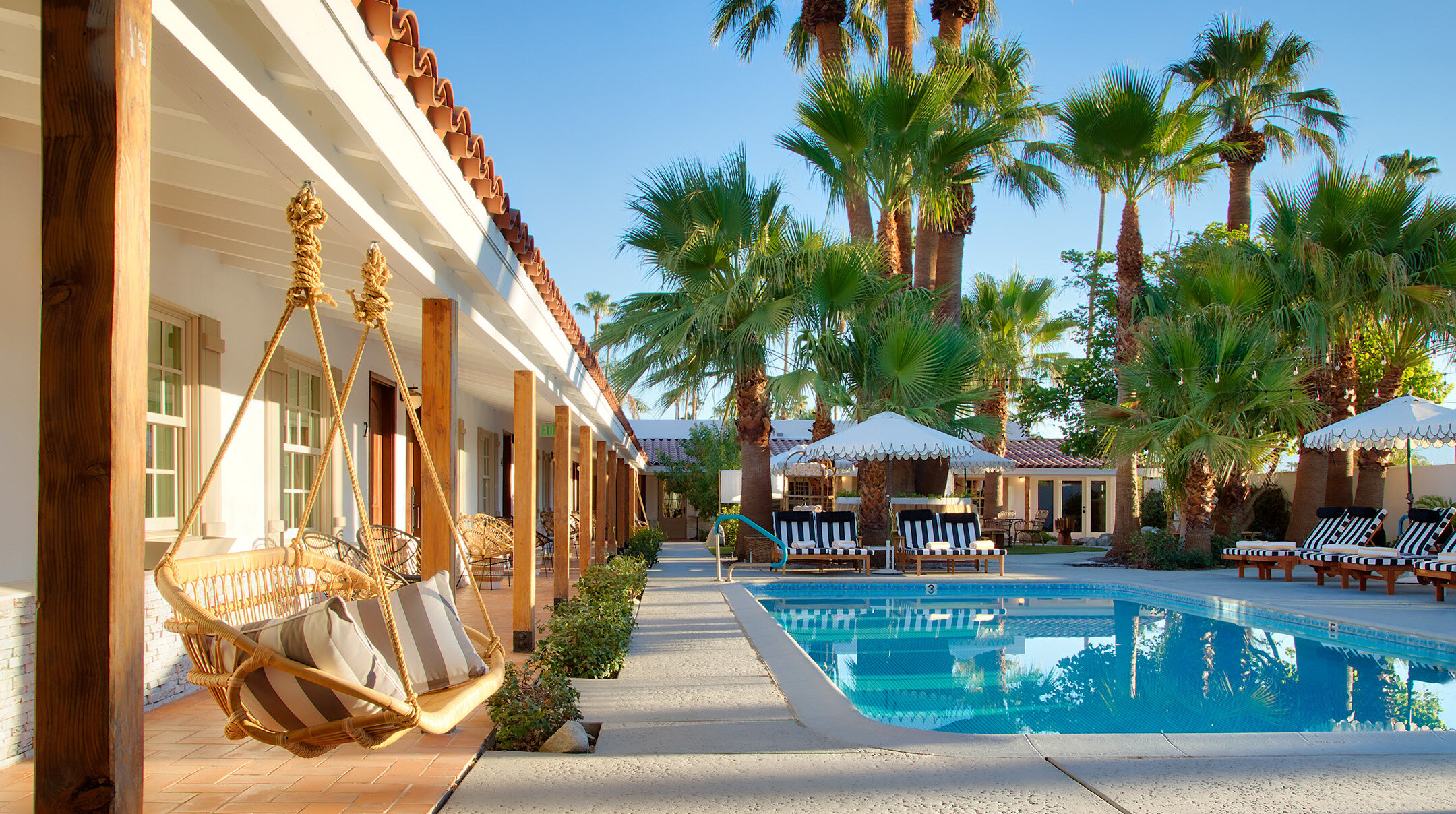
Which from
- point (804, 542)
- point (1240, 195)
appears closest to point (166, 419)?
point (804, 542)

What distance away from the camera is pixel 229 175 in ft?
13.2

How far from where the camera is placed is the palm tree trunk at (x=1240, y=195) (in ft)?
75.6

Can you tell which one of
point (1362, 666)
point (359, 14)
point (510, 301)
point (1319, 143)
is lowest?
point (1362, 666)

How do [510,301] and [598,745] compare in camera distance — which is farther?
[510,301]

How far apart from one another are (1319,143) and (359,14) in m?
27.4

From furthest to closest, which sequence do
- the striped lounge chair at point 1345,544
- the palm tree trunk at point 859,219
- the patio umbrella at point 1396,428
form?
1. the palm tree trunk at point 859,219
2. the striped lounge chair at point 1345,544
3. the patio umbrella at point 1396,428

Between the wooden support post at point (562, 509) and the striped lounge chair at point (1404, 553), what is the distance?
9.77 m

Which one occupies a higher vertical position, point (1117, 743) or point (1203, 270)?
point (1203, 270)

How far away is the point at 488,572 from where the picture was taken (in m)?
11.1

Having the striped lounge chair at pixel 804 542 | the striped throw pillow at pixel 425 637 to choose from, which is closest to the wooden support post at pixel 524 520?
the striped throw pillow at pixel 425 637

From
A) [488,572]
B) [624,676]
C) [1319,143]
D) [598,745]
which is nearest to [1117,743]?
[598,745]

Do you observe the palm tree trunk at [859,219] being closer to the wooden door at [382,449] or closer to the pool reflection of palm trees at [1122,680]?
the pool reflection of palm trees at [1122,680]

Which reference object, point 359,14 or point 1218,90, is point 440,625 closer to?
point 359,14

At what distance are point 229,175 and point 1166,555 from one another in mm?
14890
